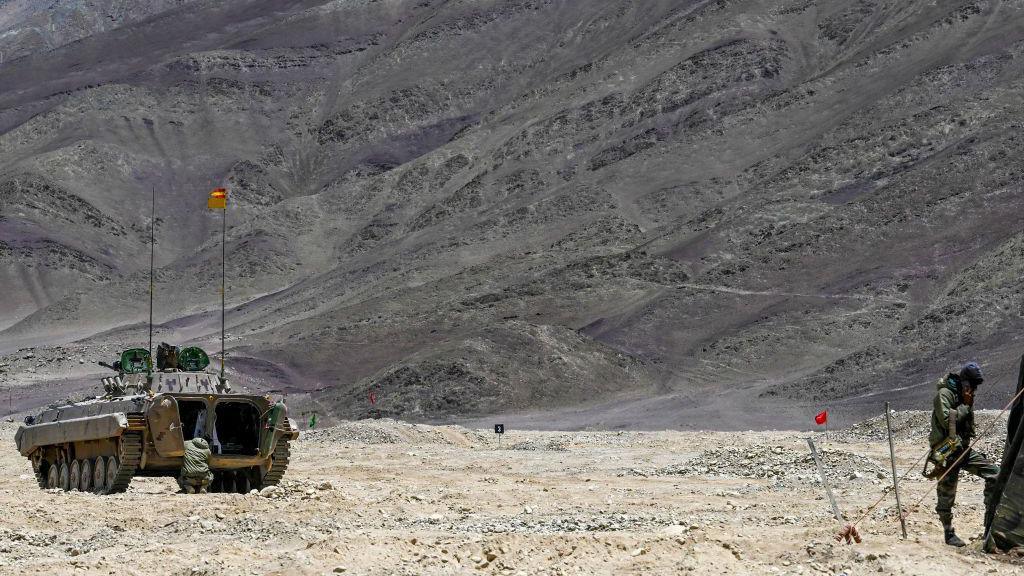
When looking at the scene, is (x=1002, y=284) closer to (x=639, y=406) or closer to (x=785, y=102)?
(x=639, y=406)

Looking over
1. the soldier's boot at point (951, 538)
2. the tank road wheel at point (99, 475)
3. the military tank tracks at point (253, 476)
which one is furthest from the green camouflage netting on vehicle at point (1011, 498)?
the tank road wheel at point (99, 475)

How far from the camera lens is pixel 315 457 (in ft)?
104

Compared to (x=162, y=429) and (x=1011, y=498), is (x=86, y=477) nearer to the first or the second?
(x=162, y=429)

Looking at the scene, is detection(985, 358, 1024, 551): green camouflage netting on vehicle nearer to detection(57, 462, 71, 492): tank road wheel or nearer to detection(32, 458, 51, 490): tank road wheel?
detection(57, 462, 71, 492): tank road wheel

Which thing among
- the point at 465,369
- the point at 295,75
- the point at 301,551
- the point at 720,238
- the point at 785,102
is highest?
the point at 295,75

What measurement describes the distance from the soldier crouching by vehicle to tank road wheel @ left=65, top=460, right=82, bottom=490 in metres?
2.05

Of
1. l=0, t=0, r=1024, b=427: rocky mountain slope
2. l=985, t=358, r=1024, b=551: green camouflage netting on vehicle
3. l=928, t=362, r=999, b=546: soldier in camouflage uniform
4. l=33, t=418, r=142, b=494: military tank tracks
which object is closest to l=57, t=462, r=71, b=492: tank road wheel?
l=33, t=418, r=142, b=494: military tank tracks

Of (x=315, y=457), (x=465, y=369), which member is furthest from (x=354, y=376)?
(x=315, y=457)

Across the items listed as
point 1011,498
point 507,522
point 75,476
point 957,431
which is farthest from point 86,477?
point 1011,498

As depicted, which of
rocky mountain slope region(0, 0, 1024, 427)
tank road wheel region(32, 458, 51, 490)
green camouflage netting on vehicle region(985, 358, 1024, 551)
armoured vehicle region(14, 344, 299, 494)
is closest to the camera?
green camouflage netting on vehicle region(985, 358, 1024, 551)

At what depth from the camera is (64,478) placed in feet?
72.7

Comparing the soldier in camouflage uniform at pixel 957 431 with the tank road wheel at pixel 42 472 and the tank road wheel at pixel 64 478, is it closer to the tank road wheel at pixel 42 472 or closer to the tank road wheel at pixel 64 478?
the tank road wheel at pixel 64 478

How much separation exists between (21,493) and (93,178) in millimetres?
90097

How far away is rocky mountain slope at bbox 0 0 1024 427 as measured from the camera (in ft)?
192
